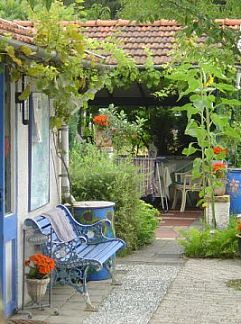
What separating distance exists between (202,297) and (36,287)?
5.98 feet

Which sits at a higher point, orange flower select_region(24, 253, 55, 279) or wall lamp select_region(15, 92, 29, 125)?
wall lamp select_region(15, 92, 29, 125)

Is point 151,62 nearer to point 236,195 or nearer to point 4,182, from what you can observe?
point 236,195

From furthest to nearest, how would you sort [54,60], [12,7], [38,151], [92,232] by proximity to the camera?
[12,7]
[92,232]
[38,151]
[54,60]

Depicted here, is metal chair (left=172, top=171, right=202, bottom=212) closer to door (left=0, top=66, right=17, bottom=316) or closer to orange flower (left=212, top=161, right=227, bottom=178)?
orange flower (left=212, top=161, right=227, bottom=178)

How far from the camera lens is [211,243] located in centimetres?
948

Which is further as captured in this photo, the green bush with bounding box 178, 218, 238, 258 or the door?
the green bush with bounding box 178, 218, 238, 258

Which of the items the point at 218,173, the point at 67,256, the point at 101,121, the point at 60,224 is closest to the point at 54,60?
the point at 60,224

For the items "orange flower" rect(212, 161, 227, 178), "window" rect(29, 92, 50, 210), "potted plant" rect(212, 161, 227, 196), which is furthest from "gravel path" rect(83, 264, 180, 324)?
"orange flower" rect(212, 161, 227, 178)

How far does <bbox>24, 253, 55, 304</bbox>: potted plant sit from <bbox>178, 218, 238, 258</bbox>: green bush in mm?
3460

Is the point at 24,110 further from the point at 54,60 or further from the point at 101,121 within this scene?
the point at 101,121

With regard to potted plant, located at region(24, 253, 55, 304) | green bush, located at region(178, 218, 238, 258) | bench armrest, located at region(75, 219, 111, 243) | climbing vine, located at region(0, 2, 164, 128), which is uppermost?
climbing vine, located at region(0, 2, 164, 128)

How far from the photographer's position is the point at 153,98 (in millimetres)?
→ 15539

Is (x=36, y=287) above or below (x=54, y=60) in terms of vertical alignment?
below

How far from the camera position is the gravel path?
6.41 metres
